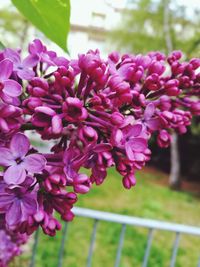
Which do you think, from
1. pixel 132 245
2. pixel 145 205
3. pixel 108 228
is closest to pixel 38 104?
pixel 132 245

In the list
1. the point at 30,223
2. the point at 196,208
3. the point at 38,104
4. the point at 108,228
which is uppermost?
the point at 38,104

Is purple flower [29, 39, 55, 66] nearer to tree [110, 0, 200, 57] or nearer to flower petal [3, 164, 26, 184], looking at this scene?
flower petal [3, 164, 26, 184]

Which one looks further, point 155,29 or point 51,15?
point 155,29

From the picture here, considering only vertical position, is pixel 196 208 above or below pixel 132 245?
below

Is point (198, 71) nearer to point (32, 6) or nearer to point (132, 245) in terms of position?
point (32, 6)

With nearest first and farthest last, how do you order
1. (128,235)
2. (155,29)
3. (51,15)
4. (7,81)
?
(7,81) → (51,15) → (128,235) → (155,29)

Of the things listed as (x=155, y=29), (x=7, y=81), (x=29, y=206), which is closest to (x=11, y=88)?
(x=7, y=81)

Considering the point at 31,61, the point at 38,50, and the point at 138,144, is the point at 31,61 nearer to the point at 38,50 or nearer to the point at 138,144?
the point at 38,50

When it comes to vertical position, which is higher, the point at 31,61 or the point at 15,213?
the point at 31,61
